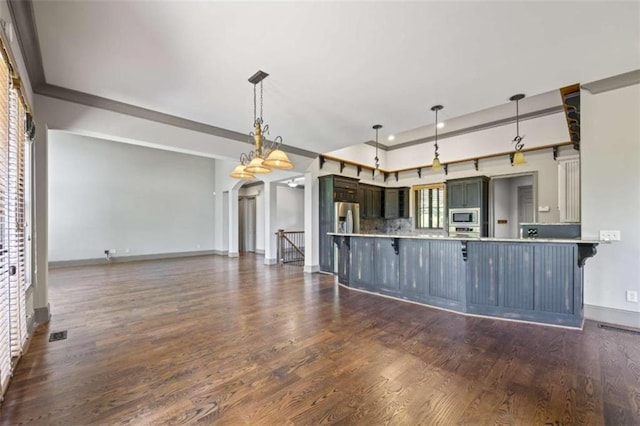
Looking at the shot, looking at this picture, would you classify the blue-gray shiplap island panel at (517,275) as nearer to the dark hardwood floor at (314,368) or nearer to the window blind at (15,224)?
the dark hardwood floor at (314,368)

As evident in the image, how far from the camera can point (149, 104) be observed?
3.99 meters

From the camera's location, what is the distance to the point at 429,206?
307 inches

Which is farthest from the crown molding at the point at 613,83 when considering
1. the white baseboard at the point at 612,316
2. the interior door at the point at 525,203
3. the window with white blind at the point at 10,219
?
the window with white blind at the point at 10,219

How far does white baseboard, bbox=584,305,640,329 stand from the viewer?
10.4 feet

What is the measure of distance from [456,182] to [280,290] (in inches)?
199

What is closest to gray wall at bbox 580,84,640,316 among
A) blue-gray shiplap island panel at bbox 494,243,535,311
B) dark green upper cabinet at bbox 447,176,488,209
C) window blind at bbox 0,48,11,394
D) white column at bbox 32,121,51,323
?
blue-gray shiplap island panel at bbox 494,243,535,311

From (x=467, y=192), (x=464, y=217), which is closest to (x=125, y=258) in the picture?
(x=464, y=217)

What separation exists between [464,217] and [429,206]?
1.19 metres

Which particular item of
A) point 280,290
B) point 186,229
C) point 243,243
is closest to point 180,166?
point 186,229

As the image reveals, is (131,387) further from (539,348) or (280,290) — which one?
(539,348)

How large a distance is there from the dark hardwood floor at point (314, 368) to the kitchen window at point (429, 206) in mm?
4157

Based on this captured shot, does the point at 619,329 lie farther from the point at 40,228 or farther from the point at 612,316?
the point at 40,228

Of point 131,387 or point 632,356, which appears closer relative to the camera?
point 131,387

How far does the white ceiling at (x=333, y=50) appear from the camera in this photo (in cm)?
217
